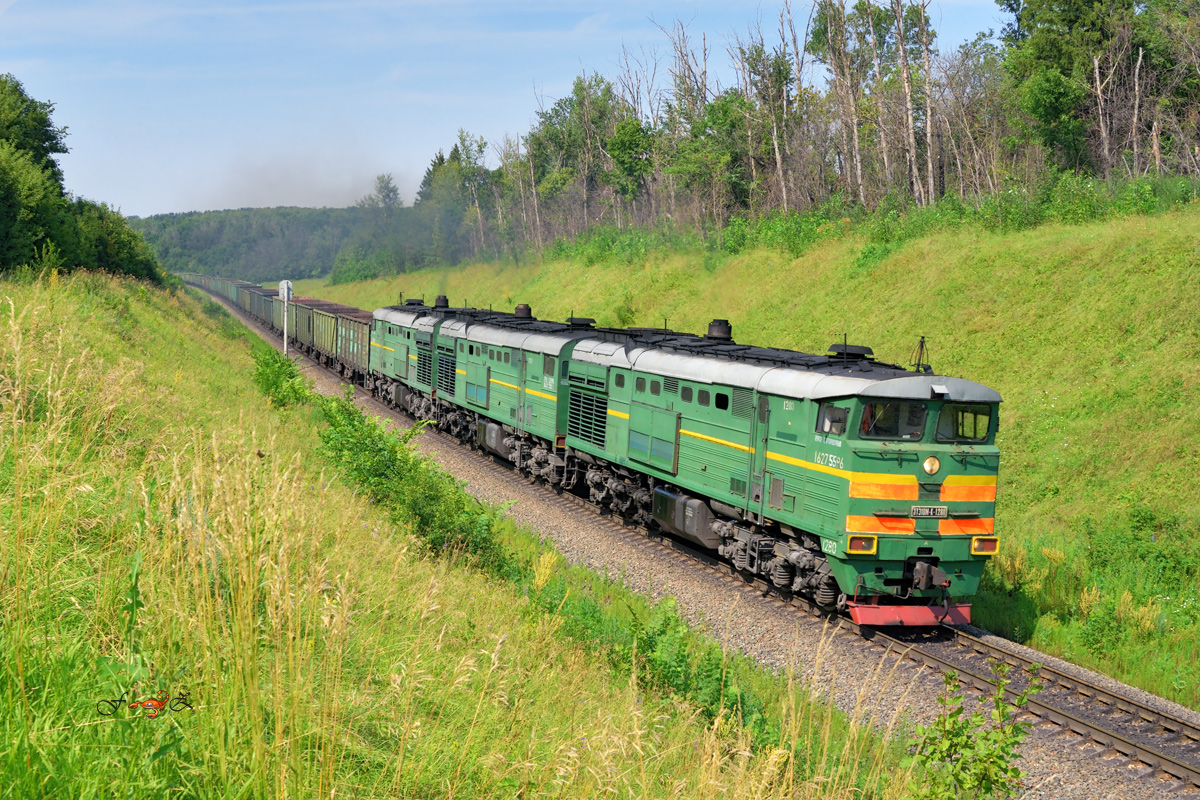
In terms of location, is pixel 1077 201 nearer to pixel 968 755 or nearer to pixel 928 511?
pixel 928 511

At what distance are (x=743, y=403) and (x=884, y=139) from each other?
2802 cm

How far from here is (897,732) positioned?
29.5 feet

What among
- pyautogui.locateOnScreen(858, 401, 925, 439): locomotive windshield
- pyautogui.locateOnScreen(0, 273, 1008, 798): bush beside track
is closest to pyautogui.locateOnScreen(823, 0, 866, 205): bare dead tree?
pyautogui.locateOnScreen(858, 401, 925, 439): locomotive windshield

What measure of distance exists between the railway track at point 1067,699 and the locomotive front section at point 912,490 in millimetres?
445

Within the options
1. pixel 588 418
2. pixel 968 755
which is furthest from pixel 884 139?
pixel 968 755

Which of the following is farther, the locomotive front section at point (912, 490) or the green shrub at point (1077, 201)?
the green shrub at point (1077, 201)

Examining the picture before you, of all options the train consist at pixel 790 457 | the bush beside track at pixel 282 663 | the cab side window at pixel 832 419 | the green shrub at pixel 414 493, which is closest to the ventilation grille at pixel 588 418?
the train consist at pixel 790 457

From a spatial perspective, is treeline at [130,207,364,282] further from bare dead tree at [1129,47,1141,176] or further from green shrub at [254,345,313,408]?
bare dead tree at [1129,47,1141,176]

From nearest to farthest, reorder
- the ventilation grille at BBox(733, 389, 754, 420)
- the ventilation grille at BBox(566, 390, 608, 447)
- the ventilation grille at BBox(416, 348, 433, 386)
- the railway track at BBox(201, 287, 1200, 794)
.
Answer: the railway track at BBox(201, 287, 1200, 794)
the ventilation grille at BBox(733, 389, 754, 420)
the ventilation grille at BBox(566, 390, 608, 447)
the ventilation grille at BBox(416, 348, 433, 386)

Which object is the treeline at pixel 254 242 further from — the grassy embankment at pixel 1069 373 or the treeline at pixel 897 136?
the grassy embankment at pixel 1069 373

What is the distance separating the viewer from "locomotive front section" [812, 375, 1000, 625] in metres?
11.5

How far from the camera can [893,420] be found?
11734 mm

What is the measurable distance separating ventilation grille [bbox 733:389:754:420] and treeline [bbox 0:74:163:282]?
14.0m

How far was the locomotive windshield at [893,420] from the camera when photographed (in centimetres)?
1162
